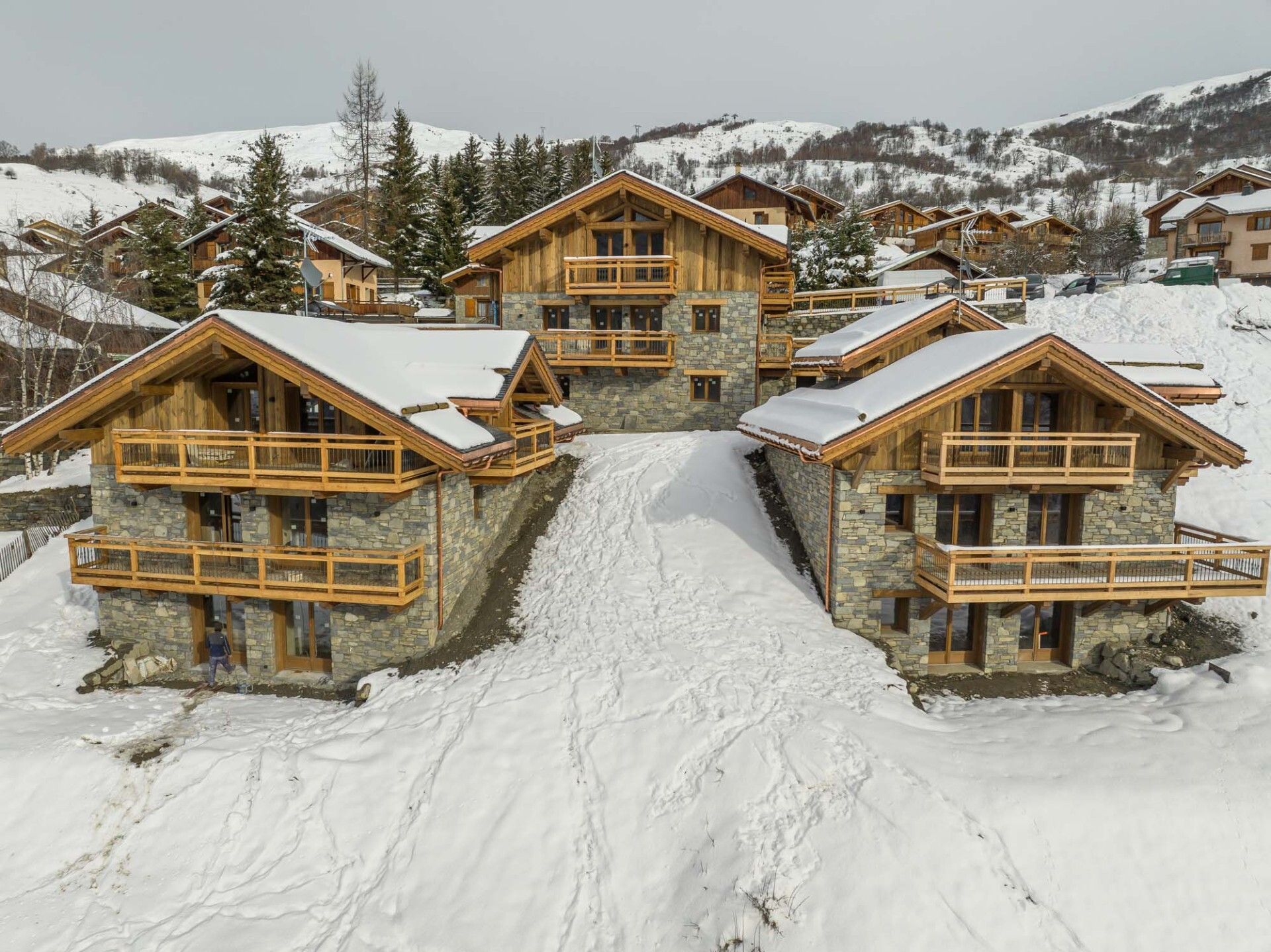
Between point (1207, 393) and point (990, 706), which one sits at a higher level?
point (1207, 393)

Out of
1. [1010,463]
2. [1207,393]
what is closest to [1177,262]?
[1207,393]

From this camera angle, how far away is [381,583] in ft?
→ 47.3

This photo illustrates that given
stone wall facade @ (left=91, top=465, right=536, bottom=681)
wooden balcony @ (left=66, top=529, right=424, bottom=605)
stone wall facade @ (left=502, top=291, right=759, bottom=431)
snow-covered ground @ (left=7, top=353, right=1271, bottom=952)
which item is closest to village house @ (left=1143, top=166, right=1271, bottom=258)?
stone wall facade @ (left=502, top=291, right=759, bottom=431)

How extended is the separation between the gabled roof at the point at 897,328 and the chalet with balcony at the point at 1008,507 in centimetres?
93

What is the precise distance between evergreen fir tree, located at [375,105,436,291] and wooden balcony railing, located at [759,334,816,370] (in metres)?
27.6

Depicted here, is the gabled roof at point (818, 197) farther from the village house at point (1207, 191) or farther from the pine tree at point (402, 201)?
the pine tree at point (402, 201)

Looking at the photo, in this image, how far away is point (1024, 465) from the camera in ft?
49.0

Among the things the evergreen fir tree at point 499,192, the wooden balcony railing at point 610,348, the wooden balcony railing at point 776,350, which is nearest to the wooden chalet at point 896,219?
the evergreen fir tree at point 499,192

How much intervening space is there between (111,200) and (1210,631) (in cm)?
13313

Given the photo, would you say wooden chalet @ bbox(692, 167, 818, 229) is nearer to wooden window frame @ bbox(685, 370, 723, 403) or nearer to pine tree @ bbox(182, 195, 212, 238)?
wooden window frame @ bbox(685, 370, 723, 403)

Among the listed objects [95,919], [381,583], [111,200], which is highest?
[111,200]

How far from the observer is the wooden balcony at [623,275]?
24.8 m

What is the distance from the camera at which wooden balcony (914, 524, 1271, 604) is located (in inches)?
537

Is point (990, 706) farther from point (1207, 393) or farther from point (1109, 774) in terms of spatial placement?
point (1207, 393)
